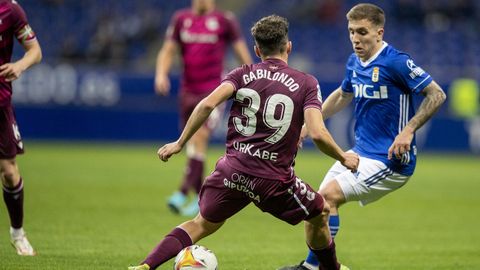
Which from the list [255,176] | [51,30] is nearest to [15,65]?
[255,176]

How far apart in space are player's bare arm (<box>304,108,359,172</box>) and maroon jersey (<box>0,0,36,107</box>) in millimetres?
3096

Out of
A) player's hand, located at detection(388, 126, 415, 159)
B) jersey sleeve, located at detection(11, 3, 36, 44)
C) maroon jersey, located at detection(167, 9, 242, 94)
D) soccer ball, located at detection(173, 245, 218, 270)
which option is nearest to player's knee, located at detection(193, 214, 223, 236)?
soccer ball, located at detection(173, 245, 218, 270)

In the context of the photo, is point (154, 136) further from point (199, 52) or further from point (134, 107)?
point (199, 52)

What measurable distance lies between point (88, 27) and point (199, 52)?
52.0 ft

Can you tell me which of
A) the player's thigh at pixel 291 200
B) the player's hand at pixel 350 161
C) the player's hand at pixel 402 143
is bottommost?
the player's thigh at pixel 291 200

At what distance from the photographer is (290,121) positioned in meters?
6.36

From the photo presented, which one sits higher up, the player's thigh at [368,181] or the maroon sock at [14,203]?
the player's thigh at [368,181]

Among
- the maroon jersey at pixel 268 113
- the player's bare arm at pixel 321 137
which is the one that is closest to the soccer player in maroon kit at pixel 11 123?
the maroon jersey at pixel 268 113

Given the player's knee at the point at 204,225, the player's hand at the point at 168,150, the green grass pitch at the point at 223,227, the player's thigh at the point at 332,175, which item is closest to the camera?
the player's hand at the point at 168,150

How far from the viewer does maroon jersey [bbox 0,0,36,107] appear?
25.9 ft

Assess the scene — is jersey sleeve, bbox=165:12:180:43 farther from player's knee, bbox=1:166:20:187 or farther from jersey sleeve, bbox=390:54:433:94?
jersey sleeve, bbox=390:54:433:94

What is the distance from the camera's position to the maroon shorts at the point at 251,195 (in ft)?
20.8

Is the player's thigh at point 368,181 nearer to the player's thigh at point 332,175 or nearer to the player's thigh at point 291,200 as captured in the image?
the player's thigh at point 332,175

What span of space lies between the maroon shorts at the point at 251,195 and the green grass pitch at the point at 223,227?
4.07 ft
